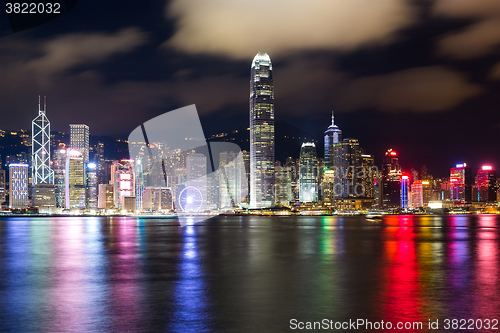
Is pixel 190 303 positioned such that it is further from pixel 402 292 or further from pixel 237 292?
pixel 402 292

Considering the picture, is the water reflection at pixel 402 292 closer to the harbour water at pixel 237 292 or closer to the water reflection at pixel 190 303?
the harbour water at pixel 237 292

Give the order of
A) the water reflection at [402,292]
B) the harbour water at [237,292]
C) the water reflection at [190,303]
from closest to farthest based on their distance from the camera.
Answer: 1. the water reflection at [190,303]
2. the harbour water at [237,292]
3. the water reflection at [402,292]

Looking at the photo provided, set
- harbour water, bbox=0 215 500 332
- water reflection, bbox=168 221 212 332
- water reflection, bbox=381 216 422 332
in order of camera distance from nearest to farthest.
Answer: water reflection, bbox=168 221 212 332 → harbour water, bbox=0 215 500 332 → water reflection, bbox=381 216 422 332

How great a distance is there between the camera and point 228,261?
3192cm

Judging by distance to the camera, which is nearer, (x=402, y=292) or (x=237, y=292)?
(x=402, y=292)

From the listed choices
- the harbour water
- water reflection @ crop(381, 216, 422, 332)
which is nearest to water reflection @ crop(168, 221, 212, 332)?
the harbour water

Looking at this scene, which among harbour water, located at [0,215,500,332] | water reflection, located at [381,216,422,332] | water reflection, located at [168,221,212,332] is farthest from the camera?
water reflection, located at [381,216,422,332]

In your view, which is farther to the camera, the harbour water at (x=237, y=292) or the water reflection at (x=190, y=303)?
the harbour water at (x=237, y=292)

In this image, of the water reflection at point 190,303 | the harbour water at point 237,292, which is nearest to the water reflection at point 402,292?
the harbour water at point 237,292

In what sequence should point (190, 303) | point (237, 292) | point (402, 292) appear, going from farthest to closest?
point (237, 292), point (402, 292), point (190, 303)

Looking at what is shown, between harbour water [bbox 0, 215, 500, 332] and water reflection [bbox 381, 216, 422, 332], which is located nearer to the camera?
harbour water [bbox 0, 215, 500, 332]

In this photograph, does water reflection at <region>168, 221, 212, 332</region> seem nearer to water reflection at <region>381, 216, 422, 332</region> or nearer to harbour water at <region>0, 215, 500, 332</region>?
harbour water at <region>0, 215, 500, 332</region>

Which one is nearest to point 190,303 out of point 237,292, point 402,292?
point 237,292

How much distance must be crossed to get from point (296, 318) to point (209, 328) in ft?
9.61
